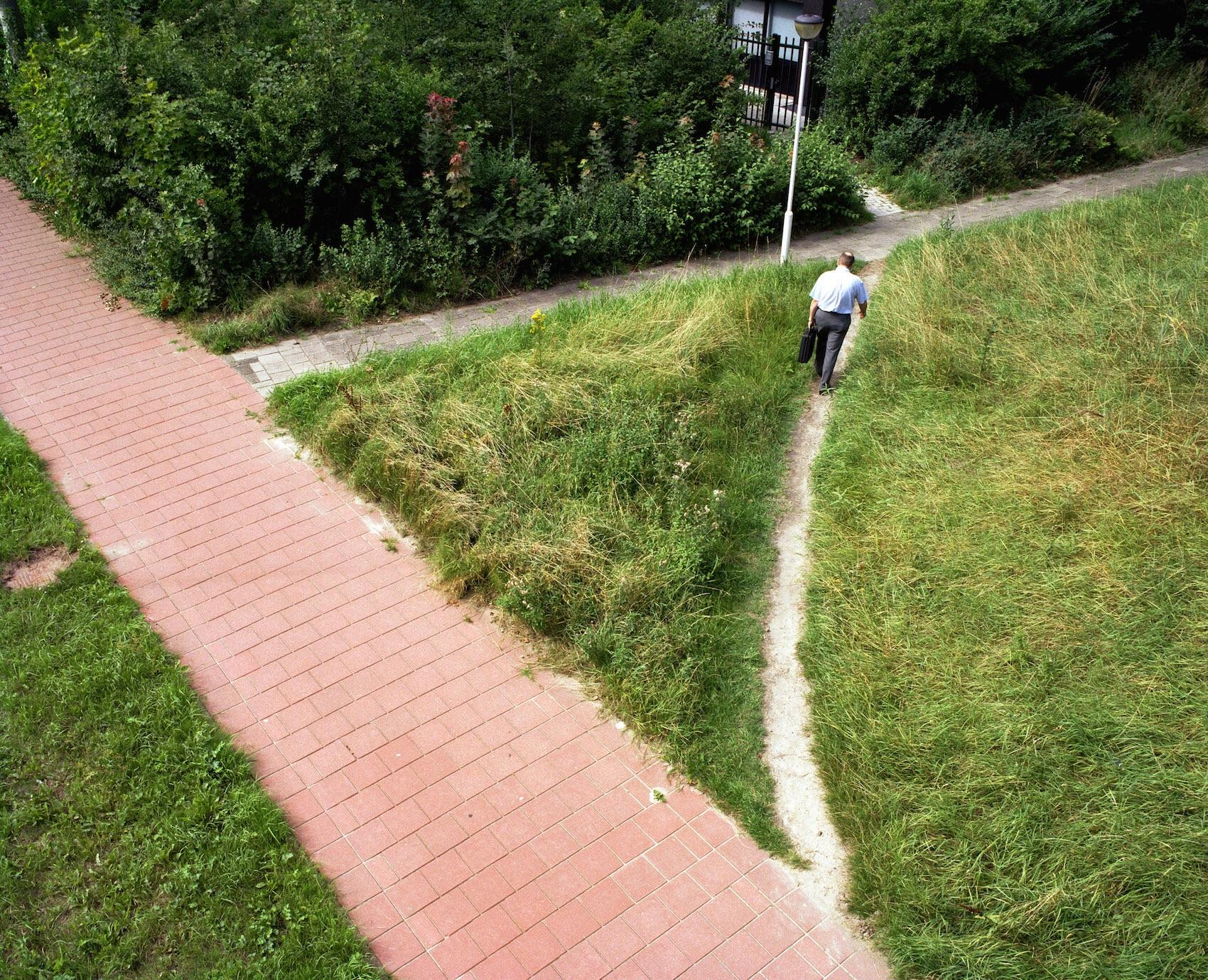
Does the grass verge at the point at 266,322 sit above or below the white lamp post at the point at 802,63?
below

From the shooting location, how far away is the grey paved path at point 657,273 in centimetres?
998

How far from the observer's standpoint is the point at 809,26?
1039 cm

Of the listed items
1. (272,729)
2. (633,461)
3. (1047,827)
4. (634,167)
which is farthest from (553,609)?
(634,167)

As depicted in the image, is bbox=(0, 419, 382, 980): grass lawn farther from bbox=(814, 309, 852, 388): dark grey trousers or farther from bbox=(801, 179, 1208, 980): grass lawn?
bbox=(814, 309, 852, 388): dark grey trousers

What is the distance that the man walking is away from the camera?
8906mm

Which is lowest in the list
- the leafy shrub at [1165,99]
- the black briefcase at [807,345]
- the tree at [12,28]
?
the black briefcase at [807,345]


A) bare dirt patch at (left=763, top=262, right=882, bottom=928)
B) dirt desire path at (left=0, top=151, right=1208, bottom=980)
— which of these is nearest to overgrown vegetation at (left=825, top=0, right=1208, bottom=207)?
bare dirt patch at (left=763, top=262, right=882, bottom=928)

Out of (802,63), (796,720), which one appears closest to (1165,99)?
(802,63)

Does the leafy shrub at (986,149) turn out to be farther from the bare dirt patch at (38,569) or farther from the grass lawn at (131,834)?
the grass lawn at (131,834)

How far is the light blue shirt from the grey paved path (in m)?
3.11

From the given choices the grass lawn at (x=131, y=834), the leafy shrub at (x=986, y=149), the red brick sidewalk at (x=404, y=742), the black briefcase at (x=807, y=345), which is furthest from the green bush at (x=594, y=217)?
the grass lawn at (x=131, y=834)

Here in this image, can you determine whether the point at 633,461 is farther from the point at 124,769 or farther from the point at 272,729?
the point at 124,769

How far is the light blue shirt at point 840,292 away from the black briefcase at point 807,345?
0.30 m

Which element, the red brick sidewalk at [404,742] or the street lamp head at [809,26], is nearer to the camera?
the red brick sidewalk at [404,742]
